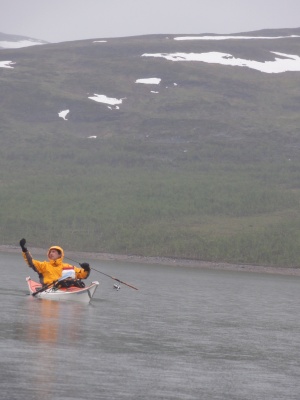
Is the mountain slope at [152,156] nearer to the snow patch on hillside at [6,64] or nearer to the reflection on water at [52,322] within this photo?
the snow patch on hillside at [6,64]

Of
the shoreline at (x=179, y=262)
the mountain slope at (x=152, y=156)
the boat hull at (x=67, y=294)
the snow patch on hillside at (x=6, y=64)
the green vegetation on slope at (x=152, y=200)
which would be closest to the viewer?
the boat hull at (x=67, y=294)

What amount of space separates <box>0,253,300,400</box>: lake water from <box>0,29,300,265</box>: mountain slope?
5927 cm

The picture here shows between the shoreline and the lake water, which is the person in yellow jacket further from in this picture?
the shoreline

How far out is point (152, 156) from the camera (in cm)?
14725

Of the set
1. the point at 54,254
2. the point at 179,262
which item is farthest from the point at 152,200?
the point at 54,254

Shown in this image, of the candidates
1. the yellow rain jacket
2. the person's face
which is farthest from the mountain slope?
the person's face

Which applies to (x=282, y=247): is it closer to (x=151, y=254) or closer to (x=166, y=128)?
(x=151, y=254)

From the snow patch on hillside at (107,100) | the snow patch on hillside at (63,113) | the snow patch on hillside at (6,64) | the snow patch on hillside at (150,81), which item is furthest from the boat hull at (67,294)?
the snow patch on hillside at (6,64)

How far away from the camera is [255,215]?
12262 cm

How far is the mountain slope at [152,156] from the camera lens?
114 meters

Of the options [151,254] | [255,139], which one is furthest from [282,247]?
[255,139]

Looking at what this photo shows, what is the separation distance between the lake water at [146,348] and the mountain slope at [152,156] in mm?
59267

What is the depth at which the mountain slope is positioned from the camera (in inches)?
4491

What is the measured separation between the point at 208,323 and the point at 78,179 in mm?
94747
